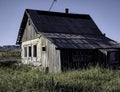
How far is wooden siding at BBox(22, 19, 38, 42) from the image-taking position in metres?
19.7

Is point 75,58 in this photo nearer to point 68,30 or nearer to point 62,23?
point 68,30

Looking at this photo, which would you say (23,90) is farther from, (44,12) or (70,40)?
(44,12)

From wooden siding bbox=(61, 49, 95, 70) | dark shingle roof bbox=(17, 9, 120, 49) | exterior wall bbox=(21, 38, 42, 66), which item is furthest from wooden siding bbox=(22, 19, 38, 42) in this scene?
wooden siding bbox=(61, 49, 95, 70)

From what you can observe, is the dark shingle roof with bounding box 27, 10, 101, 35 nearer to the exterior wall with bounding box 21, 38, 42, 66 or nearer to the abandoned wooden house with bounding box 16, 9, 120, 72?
the abandoned wooden house with bounding box 16, 9, 120, 72

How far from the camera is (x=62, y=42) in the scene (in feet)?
52.1

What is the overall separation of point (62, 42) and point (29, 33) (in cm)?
594

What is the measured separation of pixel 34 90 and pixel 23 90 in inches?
13.8

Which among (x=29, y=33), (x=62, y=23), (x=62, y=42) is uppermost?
(x=62, y=23)

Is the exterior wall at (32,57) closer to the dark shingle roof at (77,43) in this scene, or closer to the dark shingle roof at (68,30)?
the dark shingle roof at (68,30)

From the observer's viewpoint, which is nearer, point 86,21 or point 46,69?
point 46,69

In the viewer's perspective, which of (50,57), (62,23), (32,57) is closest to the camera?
(50,57)

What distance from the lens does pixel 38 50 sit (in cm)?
1878

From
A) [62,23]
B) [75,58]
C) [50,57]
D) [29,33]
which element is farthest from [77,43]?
[29,33]

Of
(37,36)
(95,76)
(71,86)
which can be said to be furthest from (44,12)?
(71,86)
